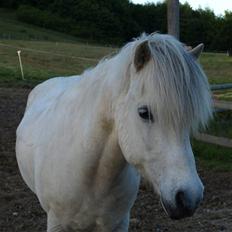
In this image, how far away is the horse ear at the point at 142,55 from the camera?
2266 millimetres

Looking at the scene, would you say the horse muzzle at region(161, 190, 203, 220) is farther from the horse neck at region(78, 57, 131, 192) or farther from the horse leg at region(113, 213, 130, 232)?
the horse leg at region(113, 213, 130, 232)

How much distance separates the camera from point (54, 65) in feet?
87.5

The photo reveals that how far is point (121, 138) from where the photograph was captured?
7.91 feet

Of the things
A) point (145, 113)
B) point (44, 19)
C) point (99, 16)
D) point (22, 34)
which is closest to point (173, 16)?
point (145, 113)

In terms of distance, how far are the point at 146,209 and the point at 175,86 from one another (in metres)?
3.06

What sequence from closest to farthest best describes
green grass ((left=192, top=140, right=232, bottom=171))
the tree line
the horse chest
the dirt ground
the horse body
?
the horse body < the horse chest < the dirt ground < green grass ((left=192, top=140, right=232, bottom=171)) < the tree line

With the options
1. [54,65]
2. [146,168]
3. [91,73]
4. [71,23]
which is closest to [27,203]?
[91,73]

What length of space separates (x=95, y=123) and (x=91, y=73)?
0.37 meters

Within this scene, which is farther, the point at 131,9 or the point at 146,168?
the point at 131,9

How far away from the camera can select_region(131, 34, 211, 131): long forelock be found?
86.4 inches

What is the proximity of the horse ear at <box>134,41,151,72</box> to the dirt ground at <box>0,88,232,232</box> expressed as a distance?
2.58 meters

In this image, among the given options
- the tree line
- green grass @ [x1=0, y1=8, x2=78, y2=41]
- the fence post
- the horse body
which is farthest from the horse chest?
the tree line

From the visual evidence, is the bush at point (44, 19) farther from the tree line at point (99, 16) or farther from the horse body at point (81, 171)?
the horse body at point (81, 171)

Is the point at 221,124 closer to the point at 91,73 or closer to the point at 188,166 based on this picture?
the point at 91,73
